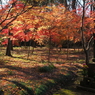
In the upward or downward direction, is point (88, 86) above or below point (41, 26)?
below

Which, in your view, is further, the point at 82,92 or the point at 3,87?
the point at 82,92

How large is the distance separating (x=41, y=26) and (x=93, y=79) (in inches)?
271

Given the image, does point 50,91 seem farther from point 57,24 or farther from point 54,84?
point 57,24

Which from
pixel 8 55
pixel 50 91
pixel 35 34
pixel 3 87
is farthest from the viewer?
pixel 8 55

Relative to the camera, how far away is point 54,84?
23.0 ft

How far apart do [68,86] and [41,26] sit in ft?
20.5

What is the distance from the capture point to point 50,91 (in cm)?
634

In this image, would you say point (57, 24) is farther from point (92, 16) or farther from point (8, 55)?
point (8, 55)

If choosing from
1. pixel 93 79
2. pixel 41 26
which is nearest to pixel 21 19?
pixel 41 26

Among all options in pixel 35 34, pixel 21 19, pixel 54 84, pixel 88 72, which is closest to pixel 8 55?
pixel 35 34

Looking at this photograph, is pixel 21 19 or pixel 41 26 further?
pixel 41 26

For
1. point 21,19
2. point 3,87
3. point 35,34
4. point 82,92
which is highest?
point 21,19

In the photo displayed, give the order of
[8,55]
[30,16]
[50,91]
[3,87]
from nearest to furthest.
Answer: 1. [3,87]
2. [50,91]
3. [30,16]
4. [8,55]

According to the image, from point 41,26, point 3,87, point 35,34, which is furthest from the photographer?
point 35,34
